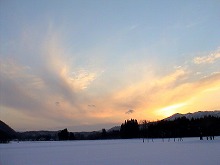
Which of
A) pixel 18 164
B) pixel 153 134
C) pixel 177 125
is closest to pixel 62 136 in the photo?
pixel 153 134

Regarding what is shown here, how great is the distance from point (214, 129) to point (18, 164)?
87670 mm

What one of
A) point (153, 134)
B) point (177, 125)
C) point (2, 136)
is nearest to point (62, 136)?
point (2, 136)

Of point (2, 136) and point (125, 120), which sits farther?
point (125, 120)

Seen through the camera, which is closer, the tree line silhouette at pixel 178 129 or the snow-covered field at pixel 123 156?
the snow-covered field at pixel 123 156

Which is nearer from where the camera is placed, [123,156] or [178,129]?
[123,156]

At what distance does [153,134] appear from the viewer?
151875 mm

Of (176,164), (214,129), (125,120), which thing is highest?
(125,120)

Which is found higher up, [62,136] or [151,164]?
[62,136]

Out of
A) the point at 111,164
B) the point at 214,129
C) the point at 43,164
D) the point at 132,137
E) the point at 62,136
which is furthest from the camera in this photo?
the point at 62,136

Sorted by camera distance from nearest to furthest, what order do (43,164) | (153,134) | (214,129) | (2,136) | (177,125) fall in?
1. (43,164)
2. (214,129)
3. (177,125)
4. (153,134)
5. (2,136)

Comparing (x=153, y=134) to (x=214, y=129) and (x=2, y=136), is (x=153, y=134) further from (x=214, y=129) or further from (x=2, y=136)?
(x=2, y=136)

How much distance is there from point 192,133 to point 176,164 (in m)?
113

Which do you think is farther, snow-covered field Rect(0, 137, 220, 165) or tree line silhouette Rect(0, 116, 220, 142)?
tree line silhouette Rect(0, 116, 220, 142)

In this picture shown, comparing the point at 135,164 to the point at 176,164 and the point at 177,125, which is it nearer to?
the point at 176,164
